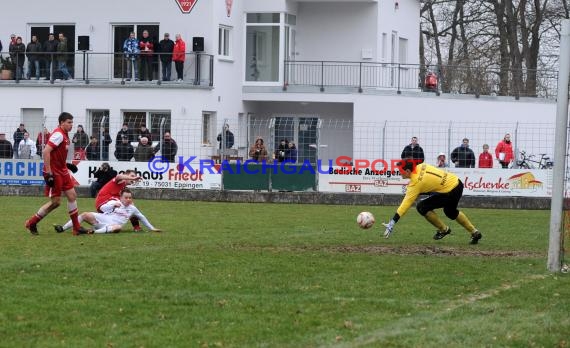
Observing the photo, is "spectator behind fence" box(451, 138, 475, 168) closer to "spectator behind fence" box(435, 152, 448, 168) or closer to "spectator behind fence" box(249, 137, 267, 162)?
"spectator behind fence" box(435, 152, 448, 168)

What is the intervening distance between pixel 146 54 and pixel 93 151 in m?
6.36

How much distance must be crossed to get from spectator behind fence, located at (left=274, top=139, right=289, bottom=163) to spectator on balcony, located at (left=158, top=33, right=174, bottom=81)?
7888 mm

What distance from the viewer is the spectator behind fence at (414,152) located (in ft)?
110

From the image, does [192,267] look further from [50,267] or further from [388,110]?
[388,110]

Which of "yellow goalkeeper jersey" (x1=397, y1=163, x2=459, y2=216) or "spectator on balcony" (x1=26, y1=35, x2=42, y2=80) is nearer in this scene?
"yellow goalkeeper jersey" (x1=397, y1=163, x2=459, y2=216)

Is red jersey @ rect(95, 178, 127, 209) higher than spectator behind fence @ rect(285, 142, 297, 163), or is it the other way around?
spectator behind fence @ rect(285, 142, 297, 163)

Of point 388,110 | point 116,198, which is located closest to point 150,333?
point 116,198

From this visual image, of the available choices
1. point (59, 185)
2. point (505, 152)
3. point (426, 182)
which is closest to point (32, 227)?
point (59, 185)

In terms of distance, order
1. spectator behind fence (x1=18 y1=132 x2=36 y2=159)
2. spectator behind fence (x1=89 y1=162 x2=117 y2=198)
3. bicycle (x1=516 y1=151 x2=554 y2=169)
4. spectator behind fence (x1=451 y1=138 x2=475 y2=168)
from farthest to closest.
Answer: spectator behind fence (x1=18 y1=132 x2=36 y2=159) < bicycle (x1=516 y1=151 x2=554 y2=169) < spectator behind fence (x1=89 y1=162 x2=117 y2=198) < spectator behind fence (x1=451 y1=138 x2=475 y2=168)

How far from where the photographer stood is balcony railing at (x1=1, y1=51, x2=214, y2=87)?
41.4m

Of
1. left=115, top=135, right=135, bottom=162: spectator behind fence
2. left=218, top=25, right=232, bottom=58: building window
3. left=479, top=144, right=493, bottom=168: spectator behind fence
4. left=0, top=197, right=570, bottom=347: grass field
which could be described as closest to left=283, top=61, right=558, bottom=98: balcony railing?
left=218, top=25, right=232, bottom=58: building window

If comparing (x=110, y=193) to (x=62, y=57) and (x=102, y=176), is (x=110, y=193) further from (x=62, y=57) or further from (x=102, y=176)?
(x=62, y=57)

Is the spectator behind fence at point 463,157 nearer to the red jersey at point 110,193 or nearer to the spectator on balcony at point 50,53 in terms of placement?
the red jersey at point 110,193

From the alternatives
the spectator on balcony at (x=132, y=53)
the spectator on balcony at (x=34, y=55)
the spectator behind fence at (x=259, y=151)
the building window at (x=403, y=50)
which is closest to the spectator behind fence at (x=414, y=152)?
the spectator behind fence at (x=259, y=151)
